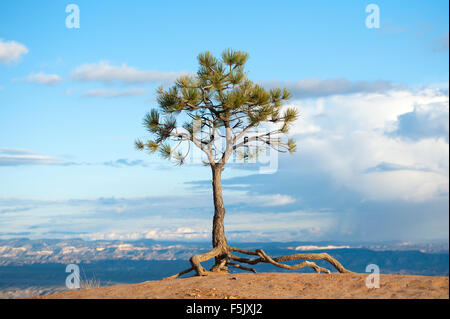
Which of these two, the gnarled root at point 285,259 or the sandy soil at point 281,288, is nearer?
the sandy soil at point 281,288

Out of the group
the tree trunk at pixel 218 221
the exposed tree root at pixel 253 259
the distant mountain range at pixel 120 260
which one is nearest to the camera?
the exposed tree root at pixel 253 259

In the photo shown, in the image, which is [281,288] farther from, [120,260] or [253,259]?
[120,260]

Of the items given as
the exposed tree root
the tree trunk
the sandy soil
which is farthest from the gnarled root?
the sandy soil

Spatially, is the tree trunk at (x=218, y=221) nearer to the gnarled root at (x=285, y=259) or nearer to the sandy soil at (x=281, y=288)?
the gnarled root at (x=285, y=259)

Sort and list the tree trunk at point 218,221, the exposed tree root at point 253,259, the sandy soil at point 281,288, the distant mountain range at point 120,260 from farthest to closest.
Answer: the distant mountain range at point 120,260 < the tree trunk at point 218,221 < the exposed tree root at point 253,259 < the sandy soil at point 281,288

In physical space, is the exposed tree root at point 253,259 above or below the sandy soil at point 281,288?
below

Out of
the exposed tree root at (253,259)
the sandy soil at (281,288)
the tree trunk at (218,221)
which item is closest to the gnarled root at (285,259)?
the exposed tree root at (253,259)

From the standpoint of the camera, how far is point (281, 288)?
32.0 ft

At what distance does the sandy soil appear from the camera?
8.88 meters

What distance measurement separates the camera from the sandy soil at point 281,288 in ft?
29.1
